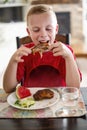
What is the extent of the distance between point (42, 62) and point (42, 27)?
23 cm

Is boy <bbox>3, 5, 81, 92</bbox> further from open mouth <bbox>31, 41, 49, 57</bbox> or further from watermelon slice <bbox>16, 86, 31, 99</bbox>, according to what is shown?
watermelon slice <bbox>16, 86, 31, 99</bbox>

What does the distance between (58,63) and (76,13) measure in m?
3.67

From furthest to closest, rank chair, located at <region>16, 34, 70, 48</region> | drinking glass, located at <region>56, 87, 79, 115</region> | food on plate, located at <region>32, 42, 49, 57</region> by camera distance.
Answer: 1. chair, located at <region>16, 34, 70, 48</region>
2. food on plate, located at <region>32, 42, 49, 57</region>
3. drinking glass, located at <region>56, 87, 79, 115</region>

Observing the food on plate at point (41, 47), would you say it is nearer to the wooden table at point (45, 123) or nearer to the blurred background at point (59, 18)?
the wooden table at point (45, 123)

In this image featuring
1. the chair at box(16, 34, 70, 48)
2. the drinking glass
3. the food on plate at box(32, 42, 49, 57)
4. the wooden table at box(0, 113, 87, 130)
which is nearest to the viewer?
the wooden table at box(0, 113, 87, 130)

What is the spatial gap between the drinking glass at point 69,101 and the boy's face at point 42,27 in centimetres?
28

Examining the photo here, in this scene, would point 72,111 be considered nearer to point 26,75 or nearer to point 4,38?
point 26,75

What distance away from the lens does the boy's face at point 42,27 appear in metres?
1.20

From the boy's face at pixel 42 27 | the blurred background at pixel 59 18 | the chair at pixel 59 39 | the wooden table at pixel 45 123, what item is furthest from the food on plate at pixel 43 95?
the blurred background at pixel 59 18

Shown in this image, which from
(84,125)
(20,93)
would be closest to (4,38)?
(20,93)

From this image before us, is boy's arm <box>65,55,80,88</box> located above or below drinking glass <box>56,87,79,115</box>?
above

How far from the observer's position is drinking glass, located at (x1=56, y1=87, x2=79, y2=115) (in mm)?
969

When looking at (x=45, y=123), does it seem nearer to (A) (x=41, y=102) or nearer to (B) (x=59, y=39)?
(A) (x=41, y=102)

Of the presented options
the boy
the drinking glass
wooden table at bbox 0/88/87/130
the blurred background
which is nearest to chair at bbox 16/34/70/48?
the boy
